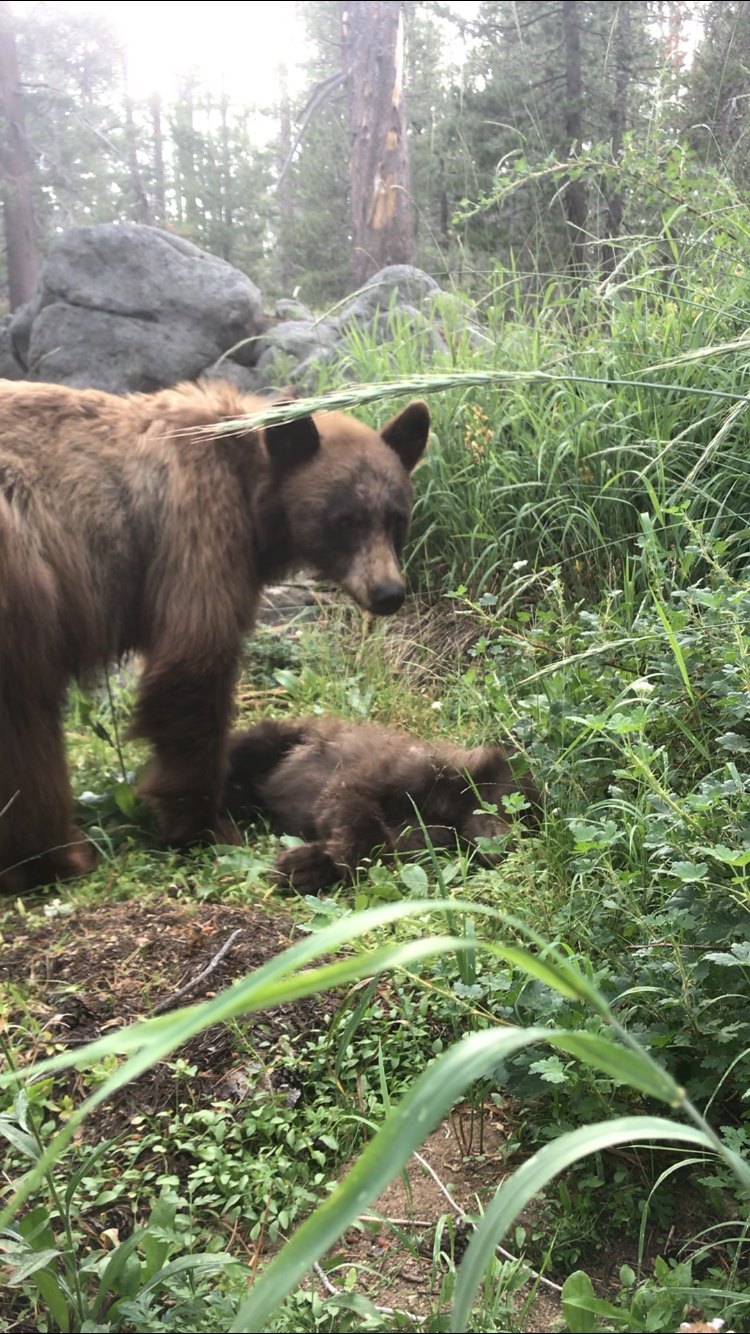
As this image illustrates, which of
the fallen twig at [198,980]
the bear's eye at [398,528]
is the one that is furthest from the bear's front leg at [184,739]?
the fallen twig at [198,980]

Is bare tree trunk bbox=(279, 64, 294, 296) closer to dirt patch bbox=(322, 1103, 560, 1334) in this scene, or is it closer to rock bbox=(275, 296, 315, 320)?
rock bbox=(275, 296, 315, 320)

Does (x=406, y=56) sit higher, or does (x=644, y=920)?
(x=406, y=56)

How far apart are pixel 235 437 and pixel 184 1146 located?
2.69 meters

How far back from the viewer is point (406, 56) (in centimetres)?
1145

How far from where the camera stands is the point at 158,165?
1353 centimetres

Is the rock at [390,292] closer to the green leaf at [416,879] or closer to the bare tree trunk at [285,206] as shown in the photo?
the bare tree trunk at [285,206]

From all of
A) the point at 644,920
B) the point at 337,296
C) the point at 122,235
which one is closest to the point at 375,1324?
the point at 644,920

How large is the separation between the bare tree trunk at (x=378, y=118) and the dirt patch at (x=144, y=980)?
9.86 metres

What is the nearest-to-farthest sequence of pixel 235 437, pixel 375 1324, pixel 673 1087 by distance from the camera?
pixel 673 1087, pixel 375 1324, pixel 235 437

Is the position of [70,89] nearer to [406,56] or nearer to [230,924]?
[406,56]

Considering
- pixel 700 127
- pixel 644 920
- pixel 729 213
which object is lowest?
pixel 644 920

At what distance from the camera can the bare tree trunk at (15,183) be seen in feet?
34.0

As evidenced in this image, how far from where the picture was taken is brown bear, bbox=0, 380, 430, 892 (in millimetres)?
3439

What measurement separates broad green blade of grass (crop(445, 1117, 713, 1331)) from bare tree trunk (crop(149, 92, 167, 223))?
13.9 meters
